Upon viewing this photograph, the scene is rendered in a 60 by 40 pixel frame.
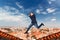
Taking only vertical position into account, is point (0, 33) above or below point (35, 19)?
above

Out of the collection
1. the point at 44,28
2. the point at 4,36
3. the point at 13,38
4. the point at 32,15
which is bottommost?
the point at 44,28

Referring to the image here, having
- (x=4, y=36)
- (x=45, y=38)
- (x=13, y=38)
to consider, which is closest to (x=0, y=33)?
(x=4, y=36)

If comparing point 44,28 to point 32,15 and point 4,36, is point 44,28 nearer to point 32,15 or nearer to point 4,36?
point 32,15

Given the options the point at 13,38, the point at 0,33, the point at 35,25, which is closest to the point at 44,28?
the point at 35,25

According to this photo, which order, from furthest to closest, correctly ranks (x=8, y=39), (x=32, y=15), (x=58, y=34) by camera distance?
(x=32, y=15)
(x=8, y=39)
(x=58, y=34)

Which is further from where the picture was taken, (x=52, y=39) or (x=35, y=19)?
(x=35, y=19)

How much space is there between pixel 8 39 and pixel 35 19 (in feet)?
38.1

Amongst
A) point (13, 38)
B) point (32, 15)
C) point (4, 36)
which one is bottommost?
point (32, 15)

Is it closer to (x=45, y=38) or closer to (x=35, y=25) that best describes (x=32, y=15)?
(x=35, y=25)

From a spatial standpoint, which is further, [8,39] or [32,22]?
[32,22]

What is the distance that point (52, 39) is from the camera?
48.6 feet

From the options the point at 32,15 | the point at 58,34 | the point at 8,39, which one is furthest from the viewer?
the point at 32,15

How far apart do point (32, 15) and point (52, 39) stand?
1177cm

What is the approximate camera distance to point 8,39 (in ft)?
51.6
